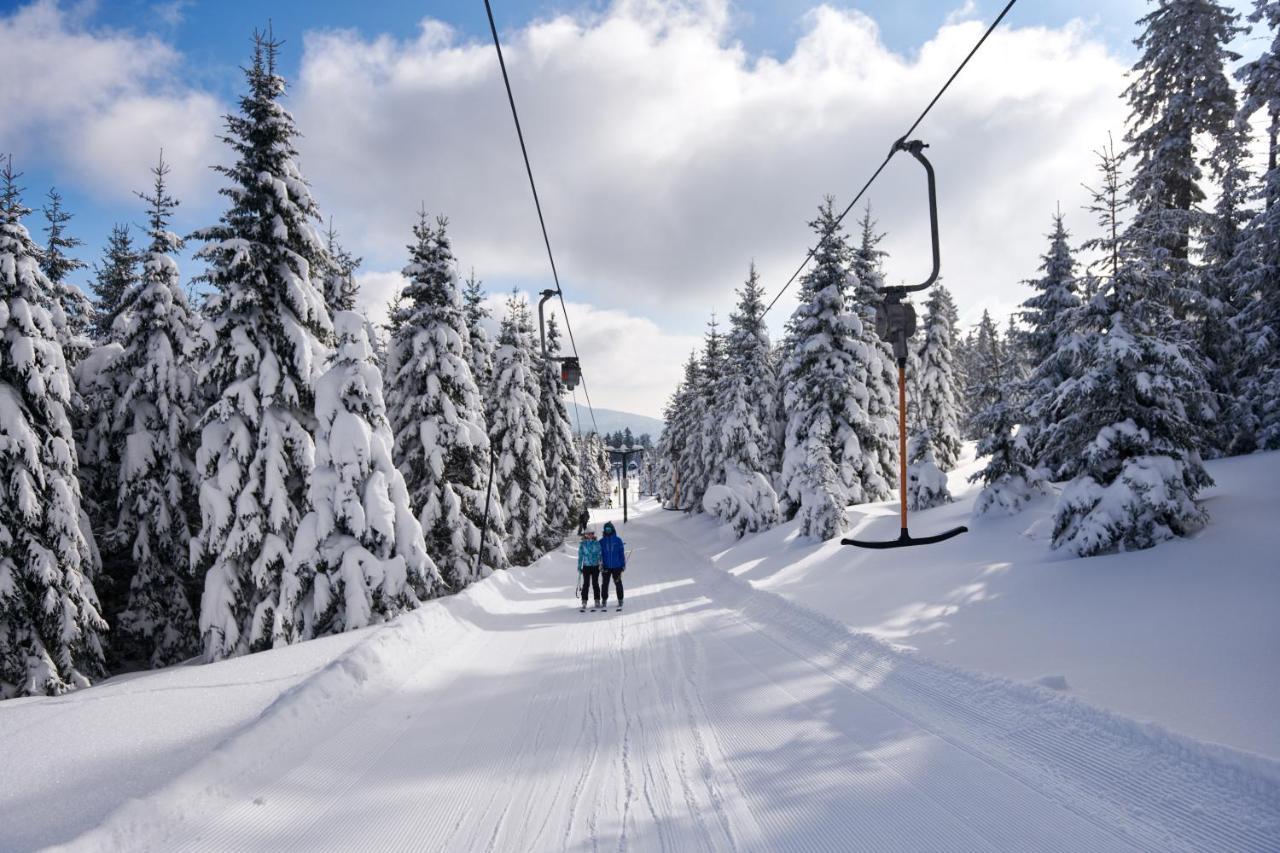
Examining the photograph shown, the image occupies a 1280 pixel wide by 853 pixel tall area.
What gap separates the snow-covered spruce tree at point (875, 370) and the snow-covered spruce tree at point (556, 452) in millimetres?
16209

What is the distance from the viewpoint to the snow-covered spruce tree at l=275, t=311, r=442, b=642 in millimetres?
12977

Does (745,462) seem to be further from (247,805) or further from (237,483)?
(247,805)

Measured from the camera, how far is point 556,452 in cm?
3341

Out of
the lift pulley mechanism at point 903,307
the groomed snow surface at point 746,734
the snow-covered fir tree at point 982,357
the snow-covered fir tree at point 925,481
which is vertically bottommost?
the groomed snow surface at point 746,734

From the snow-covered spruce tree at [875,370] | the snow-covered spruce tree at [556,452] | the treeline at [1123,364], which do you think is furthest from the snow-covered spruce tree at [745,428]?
the snow-covered spruce tree at [556,452]

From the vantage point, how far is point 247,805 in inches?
169

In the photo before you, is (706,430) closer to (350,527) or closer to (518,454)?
(518,454)

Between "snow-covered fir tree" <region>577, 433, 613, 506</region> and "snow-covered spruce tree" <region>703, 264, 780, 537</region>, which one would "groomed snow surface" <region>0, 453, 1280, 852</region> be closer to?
"snow-covered spruce tree" <region>703, 264, 780, 537</region>

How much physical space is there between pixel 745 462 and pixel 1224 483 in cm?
1554

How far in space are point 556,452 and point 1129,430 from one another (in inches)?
1065

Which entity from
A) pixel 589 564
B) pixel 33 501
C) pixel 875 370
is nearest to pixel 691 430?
pixel 875 370

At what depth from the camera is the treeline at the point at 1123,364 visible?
9875mm

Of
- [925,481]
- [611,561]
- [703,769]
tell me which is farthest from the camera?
[925,481]

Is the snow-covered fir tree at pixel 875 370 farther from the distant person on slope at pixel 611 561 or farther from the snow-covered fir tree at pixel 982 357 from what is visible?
the snow-covered fir tree at pixel 982 357
